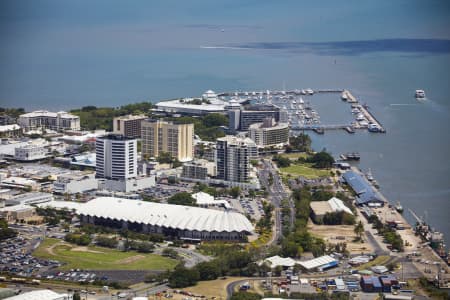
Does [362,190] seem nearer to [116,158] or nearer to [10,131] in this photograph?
[116,158]

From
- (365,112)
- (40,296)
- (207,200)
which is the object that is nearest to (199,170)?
(207,200)

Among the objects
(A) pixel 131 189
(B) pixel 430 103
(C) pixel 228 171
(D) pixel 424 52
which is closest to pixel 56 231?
(A) pixel 131 189

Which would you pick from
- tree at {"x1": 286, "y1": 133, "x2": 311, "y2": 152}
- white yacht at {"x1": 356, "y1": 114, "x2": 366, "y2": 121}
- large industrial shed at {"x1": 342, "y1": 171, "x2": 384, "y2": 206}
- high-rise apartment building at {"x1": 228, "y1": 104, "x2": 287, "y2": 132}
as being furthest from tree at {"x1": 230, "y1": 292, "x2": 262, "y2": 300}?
white yacht at {"x1": 356, "y1": 114, "x2": 366, "y2": 121}

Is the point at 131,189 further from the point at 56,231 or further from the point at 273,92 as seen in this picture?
the point at 273,92

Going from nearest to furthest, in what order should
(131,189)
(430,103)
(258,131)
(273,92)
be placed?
(131,189)
(258,131)
(430,103)
(273,92)

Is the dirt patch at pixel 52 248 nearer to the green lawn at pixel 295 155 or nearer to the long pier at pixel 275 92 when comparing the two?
the green lawn at pixel 295 155

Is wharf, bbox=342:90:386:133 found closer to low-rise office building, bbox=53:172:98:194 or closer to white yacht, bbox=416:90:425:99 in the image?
white yacht, bbox=416:90:425:99

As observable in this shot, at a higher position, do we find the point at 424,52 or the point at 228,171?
the point at 424,52
